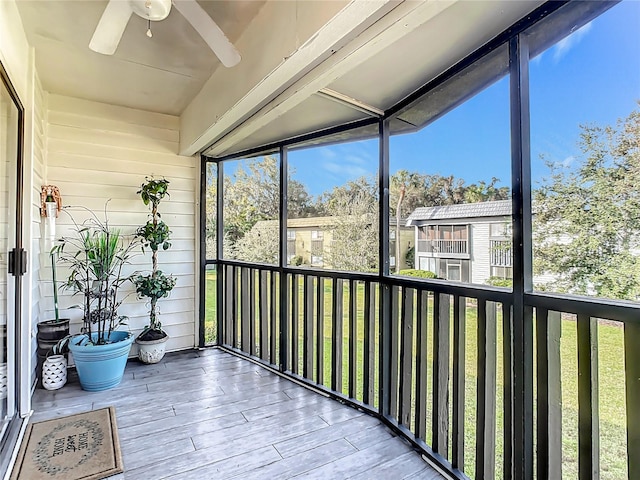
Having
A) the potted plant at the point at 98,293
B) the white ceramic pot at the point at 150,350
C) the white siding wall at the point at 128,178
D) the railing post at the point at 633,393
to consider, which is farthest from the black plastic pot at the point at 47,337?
the railing post at the point at 633,393

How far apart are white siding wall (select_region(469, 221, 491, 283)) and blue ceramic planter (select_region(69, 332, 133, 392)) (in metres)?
2.72

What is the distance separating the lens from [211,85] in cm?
275

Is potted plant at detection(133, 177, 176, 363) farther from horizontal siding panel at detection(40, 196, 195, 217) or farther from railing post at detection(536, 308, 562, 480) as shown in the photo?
railing post at detection(536, 308, 562, 480)

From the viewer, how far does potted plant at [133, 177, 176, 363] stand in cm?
330

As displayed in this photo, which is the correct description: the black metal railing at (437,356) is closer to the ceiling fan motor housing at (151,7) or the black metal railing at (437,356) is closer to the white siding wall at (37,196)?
the white siding wall at (37,196)

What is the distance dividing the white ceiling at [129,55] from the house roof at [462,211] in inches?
56.7

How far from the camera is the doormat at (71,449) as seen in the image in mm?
1744

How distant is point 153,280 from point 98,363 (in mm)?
847

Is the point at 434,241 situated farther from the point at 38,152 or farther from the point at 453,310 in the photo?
the point at 38,152

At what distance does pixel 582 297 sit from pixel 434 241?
759 millimetres

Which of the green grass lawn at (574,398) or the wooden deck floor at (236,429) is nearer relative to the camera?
the green grass lawn at (574,398)

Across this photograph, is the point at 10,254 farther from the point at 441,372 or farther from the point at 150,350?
the point at 441,372

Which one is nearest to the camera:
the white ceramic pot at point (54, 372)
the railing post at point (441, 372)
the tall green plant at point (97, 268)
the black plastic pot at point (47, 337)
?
the railing post at point (441, 372)

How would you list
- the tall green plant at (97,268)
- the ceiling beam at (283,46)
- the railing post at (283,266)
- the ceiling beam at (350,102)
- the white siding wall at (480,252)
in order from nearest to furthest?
the ceiling beam at (283,46) → the white siding wall at (480,252) → the ceiling beam at (350,102) → the tall green plant at (97,268) → the railing post at (283,266)
